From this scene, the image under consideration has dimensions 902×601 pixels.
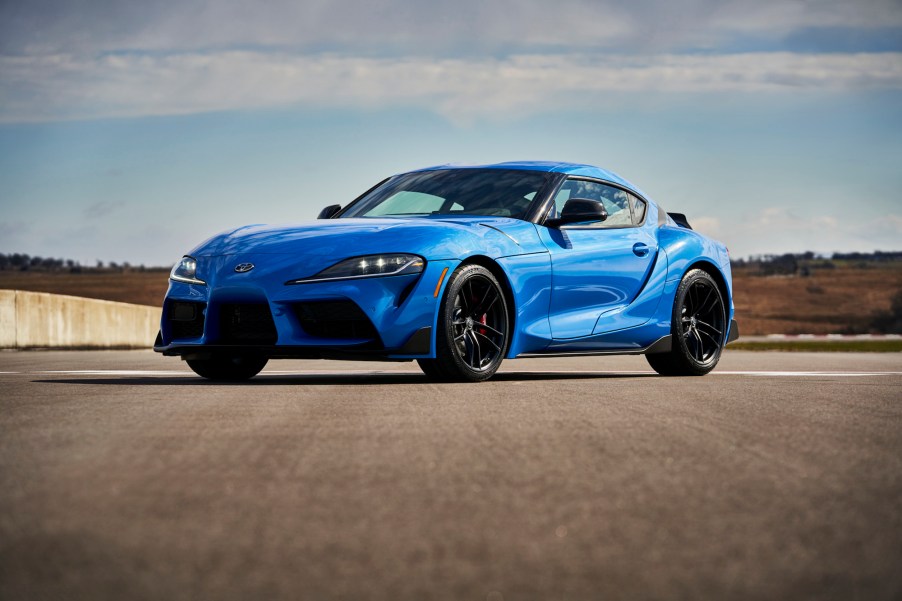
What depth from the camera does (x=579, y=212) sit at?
9219 mm

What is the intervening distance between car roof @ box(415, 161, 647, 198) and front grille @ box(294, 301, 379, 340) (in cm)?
247

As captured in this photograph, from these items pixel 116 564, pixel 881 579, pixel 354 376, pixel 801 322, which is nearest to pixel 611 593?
pixel 881 579

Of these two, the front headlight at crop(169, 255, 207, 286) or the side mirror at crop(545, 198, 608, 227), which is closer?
the front headlight at crop(169, 255, 207, 286)

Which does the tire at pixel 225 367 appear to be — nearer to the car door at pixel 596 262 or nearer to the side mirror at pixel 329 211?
the side mirror at pixel 329 211

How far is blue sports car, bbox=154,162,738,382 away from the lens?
815 centimetres

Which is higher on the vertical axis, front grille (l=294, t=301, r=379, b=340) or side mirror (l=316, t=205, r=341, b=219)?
side mirror (l=316, t=205, r=341, b=219)

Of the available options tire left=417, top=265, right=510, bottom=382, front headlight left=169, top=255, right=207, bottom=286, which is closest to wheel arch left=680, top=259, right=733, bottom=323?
tire left=417, top=265, right=510, bottom=382

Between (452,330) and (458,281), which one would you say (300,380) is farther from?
(458,281)

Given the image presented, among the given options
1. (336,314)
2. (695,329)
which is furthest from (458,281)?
(695,329)

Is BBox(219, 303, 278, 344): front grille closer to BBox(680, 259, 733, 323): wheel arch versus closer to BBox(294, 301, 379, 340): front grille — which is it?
BBox(294, 301, 379, 340): front grille

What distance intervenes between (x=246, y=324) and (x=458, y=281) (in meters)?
1.36

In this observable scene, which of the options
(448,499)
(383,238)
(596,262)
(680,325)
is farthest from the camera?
(680,325)

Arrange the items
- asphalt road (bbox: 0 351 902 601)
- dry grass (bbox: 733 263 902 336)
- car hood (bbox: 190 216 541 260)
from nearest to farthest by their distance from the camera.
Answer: asphalt road (bbox: 0 351 902 601)
car hood (bbox: 190 216 541 260)
dry grass (bbox: 733 263 902 336)

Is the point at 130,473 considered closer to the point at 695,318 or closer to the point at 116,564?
the point at 116,564
